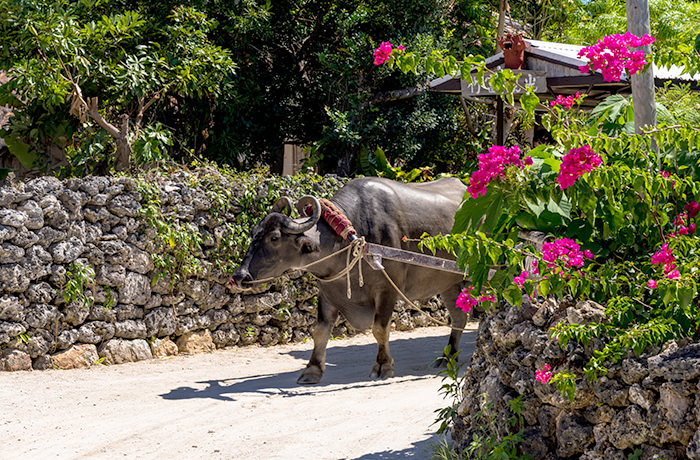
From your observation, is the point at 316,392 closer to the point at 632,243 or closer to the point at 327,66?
the point at 632,243

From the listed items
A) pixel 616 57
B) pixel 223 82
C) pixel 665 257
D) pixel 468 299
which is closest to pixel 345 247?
pixel 468 299

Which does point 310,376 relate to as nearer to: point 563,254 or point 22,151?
point 563,254

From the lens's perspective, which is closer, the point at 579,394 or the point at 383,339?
the point at 579,394

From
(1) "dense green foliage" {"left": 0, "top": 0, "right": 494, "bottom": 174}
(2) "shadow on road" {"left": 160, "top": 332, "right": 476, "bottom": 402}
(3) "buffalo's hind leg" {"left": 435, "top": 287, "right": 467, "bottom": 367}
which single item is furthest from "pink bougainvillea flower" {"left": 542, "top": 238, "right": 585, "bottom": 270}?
(1) "dense green foliage" {"left": 0, "top": 0, "right": 494, "bottom": 174}

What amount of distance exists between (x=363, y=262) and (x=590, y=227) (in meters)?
3.64

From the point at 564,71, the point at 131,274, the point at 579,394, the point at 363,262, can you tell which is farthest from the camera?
the point at 564,71

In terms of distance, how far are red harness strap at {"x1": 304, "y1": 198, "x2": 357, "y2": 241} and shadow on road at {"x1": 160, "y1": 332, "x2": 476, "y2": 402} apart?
4.21 ft

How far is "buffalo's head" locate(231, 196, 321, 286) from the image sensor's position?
254 inches

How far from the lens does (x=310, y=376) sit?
262 inches

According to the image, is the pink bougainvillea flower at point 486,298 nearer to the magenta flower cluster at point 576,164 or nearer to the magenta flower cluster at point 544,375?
the magenta flower cluster at point 544,375

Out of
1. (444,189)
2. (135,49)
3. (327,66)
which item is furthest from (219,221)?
(327,66)

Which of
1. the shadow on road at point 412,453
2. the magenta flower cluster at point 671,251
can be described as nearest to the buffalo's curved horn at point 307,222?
the shadow on road at point 412,453

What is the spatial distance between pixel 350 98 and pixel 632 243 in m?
8.49

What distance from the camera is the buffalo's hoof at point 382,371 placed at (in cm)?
688
